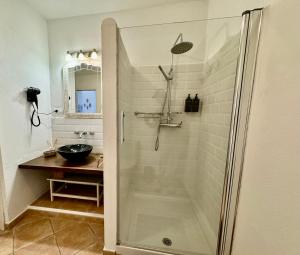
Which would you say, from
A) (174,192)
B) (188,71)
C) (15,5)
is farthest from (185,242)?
(15,5)

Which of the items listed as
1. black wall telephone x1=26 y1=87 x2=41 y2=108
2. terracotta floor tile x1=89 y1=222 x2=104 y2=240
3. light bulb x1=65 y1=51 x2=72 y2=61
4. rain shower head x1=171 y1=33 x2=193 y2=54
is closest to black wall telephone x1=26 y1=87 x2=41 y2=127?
black wall telephone x1=26 y1=87 x2=41 y2=108

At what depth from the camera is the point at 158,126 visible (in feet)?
6.65

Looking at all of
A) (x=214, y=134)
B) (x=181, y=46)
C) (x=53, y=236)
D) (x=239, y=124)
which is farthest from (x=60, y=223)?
(x=181, y=46)

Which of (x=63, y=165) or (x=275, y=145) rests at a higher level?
(x=275, y=145)

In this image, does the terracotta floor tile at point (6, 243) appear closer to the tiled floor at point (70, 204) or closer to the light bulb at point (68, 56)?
the tiled floor at point (70, 204)

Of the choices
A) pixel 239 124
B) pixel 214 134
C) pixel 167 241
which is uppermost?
pixel 239 124

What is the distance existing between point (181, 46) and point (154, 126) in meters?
1.06

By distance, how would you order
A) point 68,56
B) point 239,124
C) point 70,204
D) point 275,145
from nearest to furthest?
point 275,145
point 239,124
point 70,204
point 68,56

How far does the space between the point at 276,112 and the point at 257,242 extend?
0.76 metres

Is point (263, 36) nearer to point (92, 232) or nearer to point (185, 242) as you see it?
point (185, 242)

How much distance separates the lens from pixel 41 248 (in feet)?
4.43

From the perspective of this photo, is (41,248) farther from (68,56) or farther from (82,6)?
(82,6)

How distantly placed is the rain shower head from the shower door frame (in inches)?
32.0

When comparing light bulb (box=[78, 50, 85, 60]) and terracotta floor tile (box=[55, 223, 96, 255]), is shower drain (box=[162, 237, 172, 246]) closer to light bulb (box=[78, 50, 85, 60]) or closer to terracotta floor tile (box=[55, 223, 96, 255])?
terracotta floor tile (box=[55, 223, 96, 255])
